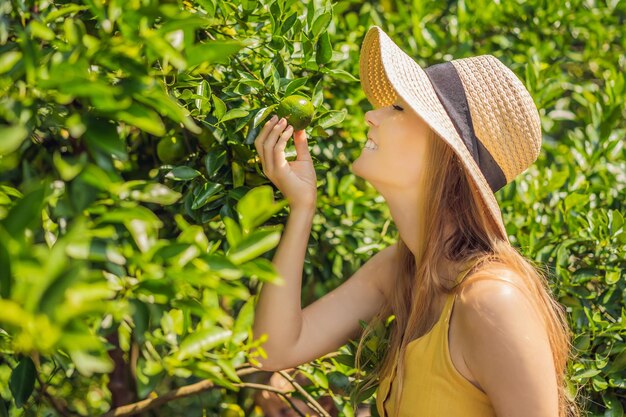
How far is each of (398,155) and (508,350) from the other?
17.3 inches

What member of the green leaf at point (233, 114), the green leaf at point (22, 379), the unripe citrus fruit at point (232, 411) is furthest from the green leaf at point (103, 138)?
the unripe citrus fruit at point (232, 411)

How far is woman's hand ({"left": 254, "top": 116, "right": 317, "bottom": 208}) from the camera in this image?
162 cm

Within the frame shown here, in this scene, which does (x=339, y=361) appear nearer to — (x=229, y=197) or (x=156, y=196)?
(x=229, y=197)

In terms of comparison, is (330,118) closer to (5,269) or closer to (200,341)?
(200,341)

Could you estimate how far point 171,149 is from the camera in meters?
1.77

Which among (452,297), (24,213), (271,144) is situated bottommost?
(452,297)

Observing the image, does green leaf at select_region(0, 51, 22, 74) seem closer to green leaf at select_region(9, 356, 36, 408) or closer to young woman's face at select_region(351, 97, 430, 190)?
green leaf at select_region(9, 356, 36, 408)

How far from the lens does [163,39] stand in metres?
0.96

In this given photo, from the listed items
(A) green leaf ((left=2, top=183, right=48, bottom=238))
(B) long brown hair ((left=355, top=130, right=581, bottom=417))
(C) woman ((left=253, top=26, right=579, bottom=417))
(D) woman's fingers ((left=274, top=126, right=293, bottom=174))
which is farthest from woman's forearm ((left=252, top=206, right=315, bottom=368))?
(A) green leaf ((left=2, top=183, right=48, bottom=238))

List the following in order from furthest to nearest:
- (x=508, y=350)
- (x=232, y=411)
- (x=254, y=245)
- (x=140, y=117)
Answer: (x=232, y=411), (x=508, y=350), (x=254, y=245), (x=140, y=117)

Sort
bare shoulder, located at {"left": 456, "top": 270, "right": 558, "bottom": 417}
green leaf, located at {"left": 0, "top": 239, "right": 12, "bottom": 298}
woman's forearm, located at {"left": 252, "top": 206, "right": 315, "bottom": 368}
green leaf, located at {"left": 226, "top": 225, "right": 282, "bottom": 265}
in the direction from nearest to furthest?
1. green leaf, located at {"left": 0, "top": 239, "right": 12, "bottom": 298}
2. green leaf, located at {"left": 226, "top": 225, "right": 282, "bottom": 265}
3. bare shoulder, located at {"left": 456, "top": 270, "right": 558, "bottom": 417}
4. woman's forearm, located at {"left": 252, "top": 206, "right": 315, "bottom": 368}

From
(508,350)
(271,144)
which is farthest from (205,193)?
(508,350)

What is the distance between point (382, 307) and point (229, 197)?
495 mm

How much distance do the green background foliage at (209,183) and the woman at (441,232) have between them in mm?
95
